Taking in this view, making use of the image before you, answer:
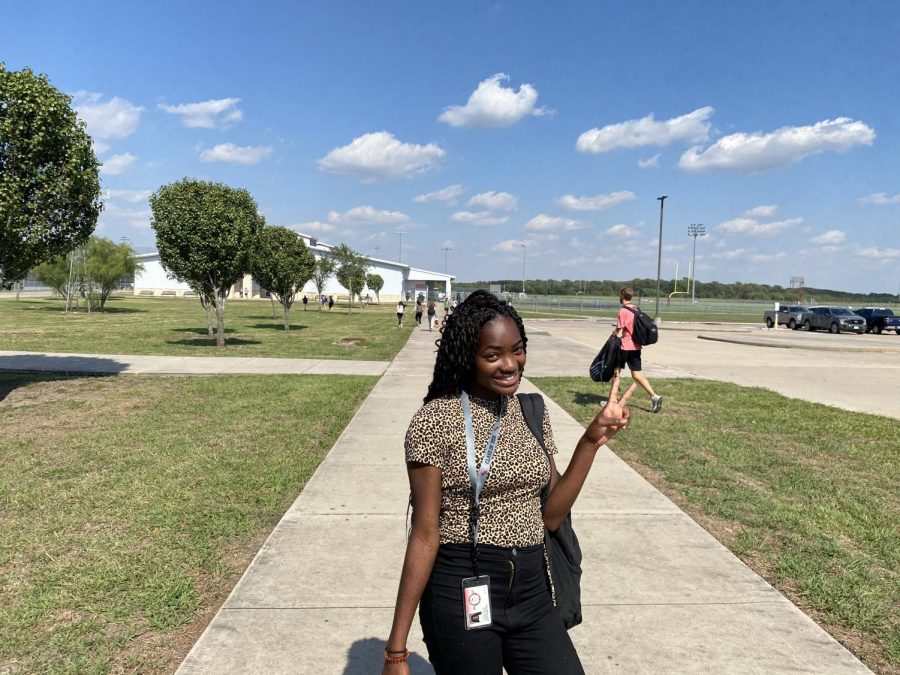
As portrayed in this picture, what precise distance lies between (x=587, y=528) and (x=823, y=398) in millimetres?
8153

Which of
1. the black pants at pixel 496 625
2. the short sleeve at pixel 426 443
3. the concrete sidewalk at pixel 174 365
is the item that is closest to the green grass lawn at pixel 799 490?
the black pants at pixel 496 625

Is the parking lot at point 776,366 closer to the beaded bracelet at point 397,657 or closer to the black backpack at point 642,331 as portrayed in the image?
the black backpack at point 642,331

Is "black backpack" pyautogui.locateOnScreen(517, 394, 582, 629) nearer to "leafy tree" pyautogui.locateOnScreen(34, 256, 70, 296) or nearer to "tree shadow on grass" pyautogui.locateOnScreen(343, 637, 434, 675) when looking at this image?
"tree shadow on grass" pyautogui.locateOnScreen(343, 637, 434, 675)

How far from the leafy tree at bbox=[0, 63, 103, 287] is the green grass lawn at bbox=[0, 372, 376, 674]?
2403mm

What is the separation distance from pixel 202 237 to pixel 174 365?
19.3ft

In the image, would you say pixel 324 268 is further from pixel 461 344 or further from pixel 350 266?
pixel 461 344

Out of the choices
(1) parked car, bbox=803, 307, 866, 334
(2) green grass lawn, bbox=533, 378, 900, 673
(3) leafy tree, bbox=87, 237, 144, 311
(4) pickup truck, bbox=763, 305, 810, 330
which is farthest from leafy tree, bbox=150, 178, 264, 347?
(4) pickup truck, bbox=763, 305, 810, 330

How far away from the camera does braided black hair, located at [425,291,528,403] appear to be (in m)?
1.83

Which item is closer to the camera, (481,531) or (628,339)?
(481,531)

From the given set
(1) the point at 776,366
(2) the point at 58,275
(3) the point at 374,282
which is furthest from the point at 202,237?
(3) the point at 374,282

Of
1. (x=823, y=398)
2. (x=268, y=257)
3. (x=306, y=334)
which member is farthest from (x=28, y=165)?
(x=268, y=257)

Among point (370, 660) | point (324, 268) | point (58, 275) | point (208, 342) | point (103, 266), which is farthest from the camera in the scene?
point (324, 268)

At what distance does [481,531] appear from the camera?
1.75 m

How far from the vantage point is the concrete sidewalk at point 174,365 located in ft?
41.1
